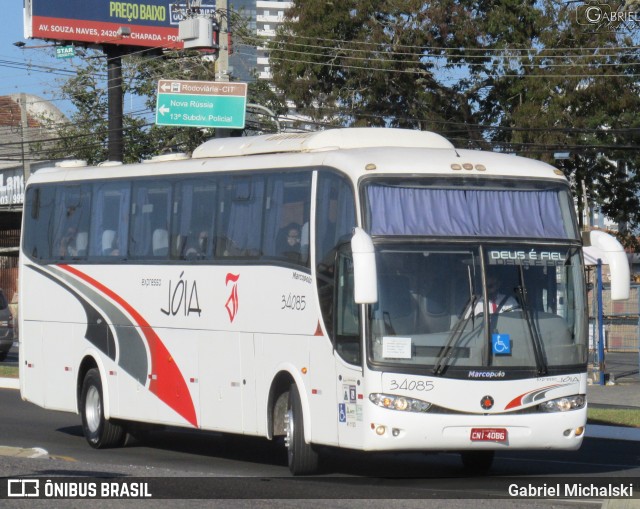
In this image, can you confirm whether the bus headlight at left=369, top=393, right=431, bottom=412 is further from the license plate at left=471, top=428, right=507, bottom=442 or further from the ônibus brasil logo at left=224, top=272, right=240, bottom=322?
the ônibus brasil logo at left=224, top=272, right=240, bottom=322

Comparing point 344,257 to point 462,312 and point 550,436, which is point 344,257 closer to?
point 462,312

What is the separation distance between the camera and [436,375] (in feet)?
39.9

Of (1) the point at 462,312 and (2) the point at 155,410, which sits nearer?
(1) the point at 462,312

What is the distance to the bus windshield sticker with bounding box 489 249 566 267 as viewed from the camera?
1262 centimetres

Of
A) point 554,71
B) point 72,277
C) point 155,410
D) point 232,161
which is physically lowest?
point 155,410

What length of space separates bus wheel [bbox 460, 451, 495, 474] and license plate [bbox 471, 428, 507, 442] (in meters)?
1.62

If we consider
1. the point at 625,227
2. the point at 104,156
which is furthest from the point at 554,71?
the point at 104,156

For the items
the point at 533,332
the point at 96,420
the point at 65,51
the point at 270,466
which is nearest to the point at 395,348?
the point at 533,332

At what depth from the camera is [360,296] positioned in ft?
38.5

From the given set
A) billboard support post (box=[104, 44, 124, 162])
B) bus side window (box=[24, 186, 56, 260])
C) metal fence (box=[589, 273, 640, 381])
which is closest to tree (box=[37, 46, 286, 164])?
billboard support post (box=[104, 44, 124, 162])

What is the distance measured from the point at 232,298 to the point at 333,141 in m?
2.09

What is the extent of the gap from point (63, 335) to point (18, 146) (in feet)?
162

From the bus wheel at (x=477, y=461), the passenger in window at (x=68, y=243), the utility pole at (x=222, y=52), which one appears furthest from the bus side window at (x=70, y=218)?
the utility pole at (x=222, y=52)

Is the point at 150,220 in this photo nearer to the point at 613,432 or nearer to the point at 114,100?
the point at 613,432
